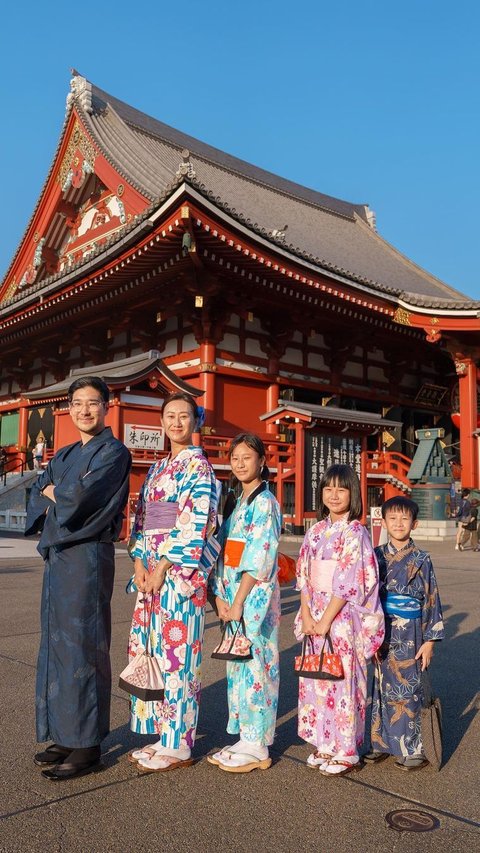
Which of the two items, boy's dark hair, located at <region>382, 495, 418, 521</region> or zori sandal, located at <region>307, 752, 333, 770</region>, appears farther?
boy's dark hair, located at <region>382, 495, 418, 521</region>

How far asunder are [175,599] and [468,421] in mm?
13335

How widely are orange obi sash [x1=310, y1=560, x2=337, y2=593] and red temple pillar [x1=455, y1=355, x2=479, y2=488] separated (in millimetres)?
12571

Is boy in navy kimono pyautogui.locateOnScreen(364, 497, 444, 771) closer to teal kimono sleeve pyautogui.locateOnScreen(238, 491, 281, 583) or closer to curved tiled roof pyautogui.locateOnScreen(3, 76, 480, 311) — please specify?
teal kimono sleeve pyautogui.locateOnScreen(238, 491, 281, 583)

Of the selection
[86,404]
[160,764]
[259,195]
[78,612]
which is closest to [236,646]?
[160,764]

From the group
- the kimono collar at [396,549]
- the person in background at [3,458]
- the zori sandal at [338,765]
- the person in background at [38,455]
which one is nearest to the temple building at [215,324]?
the person in background at [3,458]

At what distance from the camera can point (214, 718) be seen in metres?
3.49

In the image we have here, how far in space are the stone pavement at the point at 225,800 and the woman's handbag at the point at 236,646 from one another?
445 millimetres

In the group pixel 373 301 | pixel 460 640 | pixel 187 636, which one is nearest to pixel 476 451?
pixel 373 301

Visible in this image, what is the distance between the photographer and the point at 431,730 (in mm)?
2871

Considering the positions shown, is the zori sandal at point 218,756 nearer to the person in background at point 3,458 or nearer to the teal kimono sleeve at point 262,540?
the teal kimono sleeve at point 262,540

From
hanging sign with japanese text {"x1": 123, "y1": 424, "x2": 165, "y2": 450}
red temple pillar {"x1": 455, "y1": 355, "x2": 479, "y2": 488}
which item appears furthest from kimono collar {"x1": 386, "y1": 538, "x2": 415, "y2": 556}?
red temple pillar {"x1": 455, "y1": 355, "x2": 479, "y2": 488}

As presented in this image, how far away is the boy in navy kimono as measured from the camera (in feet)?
9.55

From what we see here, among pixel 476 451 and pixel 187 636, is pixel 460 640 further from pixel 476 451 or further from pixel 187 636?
pixel 476 451

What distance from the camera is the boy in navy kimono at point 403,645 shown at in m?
2.91
